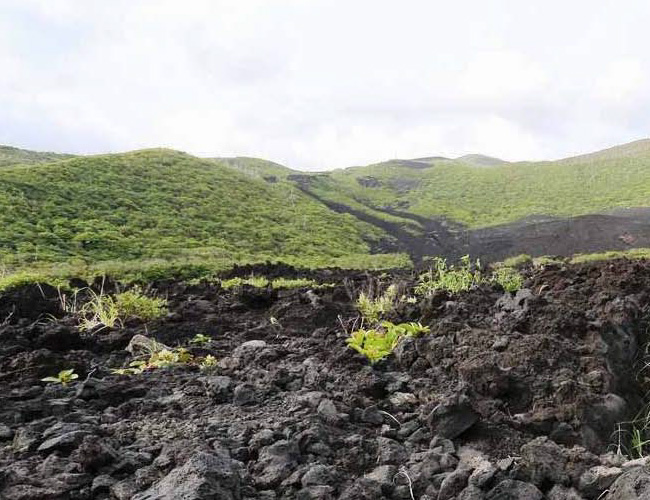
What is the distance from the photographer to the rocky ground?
2.91 metres

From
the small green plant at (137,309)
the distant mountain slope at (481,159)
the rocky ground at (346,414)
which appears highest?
the distant mountain slope at (481,159)

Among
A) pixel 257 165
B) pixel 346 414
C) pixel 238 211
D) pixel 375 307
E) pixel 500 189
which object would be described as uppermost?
pixel 257 165

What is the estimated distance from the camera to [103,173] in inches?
1262

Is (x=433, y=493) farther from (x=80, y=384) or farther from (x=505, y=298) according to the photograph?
(x=505, y=298)

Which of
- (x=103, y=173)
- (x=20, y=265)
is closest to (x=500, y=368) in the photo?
(x=20, y=265)

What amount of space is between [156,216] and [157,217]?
294 mm

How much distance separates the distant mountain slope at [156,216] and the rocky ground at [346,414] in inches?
578

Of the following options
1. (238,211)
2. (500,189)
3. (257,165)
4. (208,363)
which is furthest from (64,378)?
(257,165)

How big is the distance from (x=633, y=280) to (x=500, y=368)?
170 inches

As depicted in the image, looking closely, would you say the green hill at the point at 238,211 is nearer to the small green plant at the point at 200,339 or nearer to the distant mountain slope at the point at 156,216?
the distant mountain slope at the point at 156,216

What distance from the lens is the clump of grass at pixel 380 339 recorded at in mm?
5152

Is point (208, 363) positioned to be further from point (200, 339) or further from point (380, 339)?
point (380, 339)

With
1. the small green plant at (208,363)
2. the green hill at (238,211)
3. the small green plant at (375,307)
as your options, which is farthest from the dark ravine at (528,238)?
the small green plant at (208,363)

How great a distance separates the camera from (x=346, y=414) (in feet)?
12.5
